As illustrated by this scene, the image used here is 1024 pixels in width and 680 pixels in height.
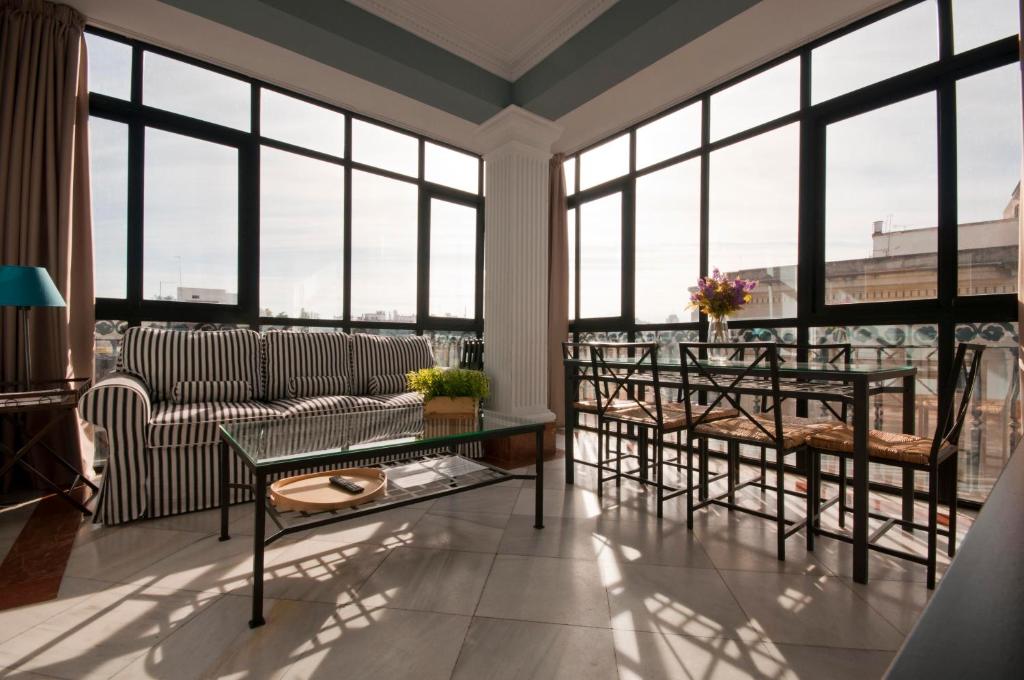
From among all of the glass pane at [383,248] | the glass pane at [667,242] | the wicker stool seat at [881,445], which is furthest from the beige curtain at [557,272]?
the wicker stool seat at [881,445]

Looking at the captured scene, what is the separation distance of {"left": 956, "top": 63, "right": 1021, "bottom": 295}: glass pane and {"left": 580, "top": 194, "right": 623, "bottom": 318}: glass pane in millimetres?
2323

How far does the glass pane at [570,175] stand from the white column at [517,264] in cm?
104

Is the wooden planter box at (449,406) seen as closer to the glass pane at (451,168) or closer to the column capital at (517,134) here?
the column capital at (517,134)

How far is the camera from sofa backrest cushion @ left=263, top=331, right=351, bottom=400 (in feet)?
11.1

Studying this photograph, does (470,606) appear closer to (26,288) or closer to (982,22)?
(26,288)

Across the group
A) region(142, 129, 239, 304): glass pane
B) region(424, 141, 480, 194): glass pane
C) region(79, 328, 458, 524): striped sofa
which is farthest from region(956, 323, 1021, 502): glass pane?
region(142, 129, 239, 304): glass pane

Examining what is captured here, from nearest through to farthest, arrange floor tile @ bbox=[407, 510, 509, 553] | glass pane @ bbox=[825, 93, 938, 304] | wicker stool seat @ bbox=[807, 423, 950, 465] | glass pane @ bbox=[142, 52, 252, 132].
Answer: wicker stool seat @ bbox=[807, 423, 950, 465]
floor tile @ bbox=[407, 510, 509, 553]
glass pane @ bbox=[825, 93, 938, 304]
glass pane @ bbox=[142, 52, 252, 132]

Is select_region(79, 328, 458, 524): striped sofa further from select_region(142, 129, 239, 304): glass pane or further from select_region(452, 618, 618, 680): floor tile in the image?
select_region(452, 618, 618, 680): floor tile

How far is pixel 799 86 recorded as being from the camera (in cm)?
322

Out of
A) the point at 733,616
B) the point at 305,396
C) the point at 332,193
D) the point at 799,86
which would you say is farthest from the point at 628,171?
the point at 733,616

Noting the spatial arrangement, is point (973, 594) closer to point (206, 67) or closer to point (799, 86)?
point (799, 86)

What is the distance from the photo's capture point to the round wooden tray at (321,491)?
1.77 meters

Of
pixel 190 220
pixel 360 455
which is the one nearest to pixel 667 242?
pixel 360 455

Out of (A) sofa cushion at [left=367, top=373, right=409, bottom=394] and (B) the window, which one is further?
(B) the window
